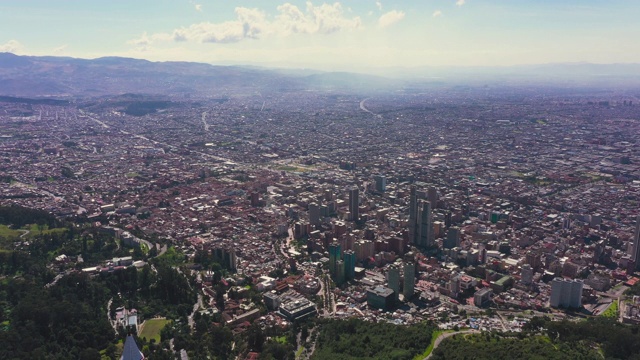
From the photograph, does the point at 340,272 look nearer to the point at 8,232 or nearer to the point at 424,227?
the point at 424,227

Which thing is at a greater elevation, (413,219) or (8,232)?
(413,219)

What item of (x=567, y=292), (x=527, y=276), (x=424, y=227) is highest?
(x=424, y=227)

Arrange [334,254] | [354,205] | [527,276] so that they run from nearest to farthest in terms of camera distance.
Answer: [527,276] < [334,254] < [354,205]

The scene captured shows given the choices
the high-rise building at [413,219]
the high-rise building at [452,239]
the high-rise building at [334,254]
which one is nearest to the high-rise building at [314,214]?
the high-rise building at [413,219]

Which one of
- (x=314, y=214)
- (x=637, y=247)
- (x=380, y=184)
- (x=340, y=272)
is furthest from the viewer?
(x=380, y=184)

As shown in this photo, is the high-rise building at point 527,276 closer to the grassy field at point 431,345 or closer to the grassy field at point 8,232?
the grassy field at point 431,345

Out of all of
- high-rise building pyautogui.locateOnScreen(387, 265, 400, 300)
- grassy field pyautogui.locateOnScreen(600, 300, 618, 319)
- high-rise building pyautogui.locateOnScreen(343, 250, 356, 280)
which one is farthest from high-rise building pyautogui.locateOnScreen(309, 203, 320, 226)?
grassy field pyautogui.locateOnScreen(600, 300, 618, 319)

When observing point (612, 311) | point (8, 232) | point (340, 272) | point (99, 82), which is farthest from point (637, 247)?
point (99, 82)
